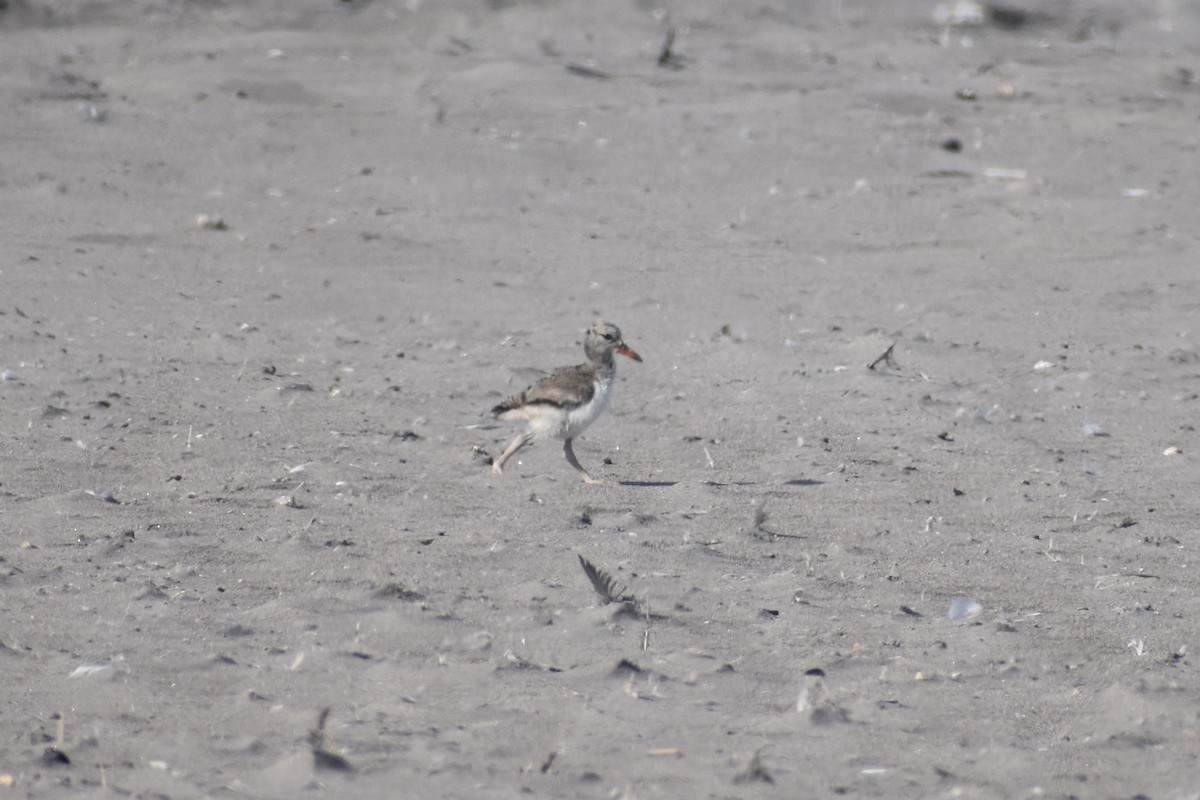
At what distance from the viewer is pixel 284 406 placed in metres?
7.80

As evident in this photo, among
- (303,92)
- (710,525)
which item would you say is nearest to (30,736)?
(710,525)

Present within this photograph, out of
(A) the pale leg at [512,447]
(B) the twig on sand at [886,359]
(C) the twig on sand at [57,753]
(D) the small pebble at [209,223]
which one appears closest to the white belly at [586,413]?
(A) the pale leg at [512,447]

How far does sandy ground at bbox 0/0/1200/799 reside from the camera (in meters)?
4.73

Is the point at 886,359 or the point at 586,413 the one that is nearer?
the point at 586,413

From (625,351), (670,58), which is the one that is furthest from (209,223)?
(670,58)

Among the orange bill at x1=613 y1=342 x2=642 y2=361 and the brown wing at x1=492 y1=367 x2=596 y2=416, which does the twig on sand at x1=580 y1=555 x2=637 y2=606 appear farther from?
the orange bill at x1=613 y1=342 x2=642 y2=361

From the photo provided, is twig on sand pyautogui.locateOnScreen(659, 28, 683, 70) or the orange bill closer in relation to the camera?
the orange bill

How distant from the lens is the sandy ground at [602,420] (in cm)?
473

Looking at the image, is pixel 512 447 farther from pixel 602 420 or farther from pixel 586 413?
pixel 602 420

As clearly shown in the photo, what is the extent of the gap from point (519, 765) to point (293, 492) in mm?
2510

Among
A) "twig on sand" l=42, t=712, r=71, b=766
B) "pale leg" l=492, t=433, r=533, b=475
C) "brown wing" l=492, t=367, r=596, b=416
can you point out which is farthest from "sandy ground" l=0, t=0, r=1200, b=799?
"brown wing" l=492, t=367, r=596, b=416

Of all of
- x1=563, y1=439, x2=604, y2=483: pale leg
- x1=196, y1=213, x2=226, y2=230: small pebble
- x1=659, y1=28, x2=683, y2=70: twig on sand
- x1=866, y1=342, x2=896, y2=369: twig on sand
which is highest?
x1=659, y1=28, x2=683, y2=70: twig on sand

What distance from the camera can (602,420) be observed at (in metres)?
8.05

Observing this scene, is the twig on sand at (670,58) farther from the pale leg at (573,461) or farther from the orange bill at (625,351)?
the pale leg at (573,461)
